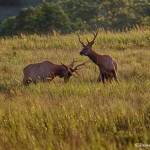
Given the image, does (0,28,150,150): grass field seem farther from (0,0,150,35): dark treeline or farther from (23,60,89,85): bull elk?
(0,0,150,35): dark treeline

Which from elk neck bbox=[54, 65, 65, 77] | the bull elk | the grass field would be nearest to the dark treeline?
the bull elk

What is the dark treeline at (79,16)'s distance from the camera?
26.5 meters

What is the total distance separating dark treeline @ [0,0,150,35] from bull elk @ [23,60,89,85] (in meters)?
15.5

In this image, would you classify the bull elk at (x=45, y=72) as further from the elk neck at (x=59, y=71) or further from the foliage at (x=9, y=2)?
the foliage at (x=9, y=2)

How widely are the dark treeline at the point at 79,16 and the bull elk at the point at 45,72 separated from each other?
50.8 ft

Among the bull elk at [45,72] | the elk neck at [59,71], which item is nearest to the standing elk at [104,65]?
the bull elk at [45,72]

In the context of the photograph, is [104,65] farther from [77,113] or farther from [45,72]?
[77,113]

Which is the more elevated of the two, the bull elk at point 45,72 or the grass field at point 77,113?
the grass field at point 77,113

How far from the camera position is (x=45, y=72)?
9.59m

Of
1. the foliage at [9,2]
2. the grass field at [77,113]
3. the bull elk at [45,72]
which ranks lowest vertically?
the foliage at [9,2]

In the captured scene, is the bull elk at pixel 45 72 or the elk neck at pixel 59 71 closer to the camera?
the bull elk at pixel 45 72

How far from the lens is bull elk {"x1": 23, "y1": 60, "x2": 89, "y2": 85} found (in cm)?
936

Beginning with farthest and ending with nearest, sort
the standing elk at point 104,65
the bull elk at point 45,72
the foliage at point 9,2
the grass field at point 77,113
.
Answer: the foliage at point 9,2 < the bull elk at point 45,72 < the standing elk at point 104,65 < the grass field at point 77,113

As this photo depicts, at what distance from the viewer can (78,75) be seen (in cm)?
960
